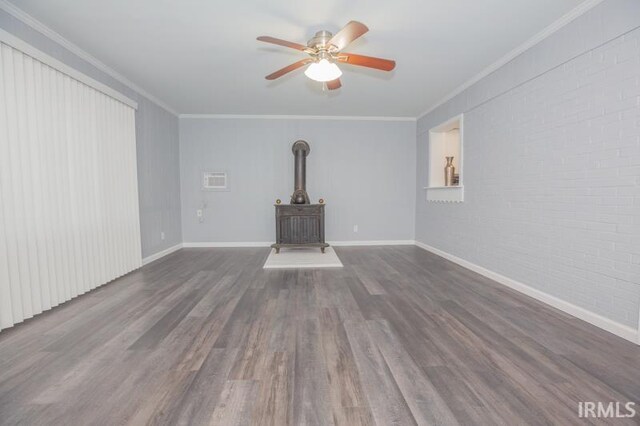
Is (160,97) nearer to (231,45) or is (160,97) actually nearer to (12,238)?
(231,45)

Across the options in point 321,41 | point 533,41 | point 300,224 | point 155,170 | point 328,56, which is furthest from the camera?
point 300,224

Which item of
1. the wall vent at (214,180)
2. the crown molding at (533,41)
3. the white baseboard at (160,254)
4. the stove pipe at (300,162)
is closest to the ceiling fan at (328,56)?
the crown molding at (533,41)

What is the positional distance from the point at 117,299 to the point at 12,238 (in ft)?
3.07

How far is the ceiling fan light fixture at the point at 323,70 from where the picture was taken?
8.05 feet

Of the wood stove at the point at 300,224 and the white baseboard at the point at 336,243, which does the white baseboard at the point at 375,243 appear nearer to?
the white baseboard at the point at 336,243

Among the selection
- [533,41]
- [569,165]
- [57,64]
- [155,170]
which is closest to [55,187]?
[57,64]

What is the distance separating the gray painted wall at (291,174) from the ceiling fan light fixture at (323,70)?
2.86m

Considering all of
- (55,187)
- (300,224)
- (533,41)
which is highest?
(533,41)

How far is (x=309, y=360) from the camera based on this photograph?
1.67 m

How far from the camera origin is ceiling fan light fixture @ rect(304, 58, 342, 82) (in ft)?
8.05

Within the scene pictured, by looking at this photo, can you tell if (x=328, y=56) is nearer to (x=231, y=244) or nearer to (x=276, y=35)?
(x=276, y=35)

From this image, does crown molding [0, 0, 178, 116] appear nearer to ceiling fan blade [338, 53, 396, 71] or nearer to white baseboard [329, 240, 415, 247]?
ceiling fan blade [338, 53, 396, 71]

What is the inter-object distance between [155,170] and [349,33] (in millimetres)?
3728

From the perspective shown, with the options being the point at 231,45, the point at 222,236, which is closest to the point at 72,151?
the point at 231,45
